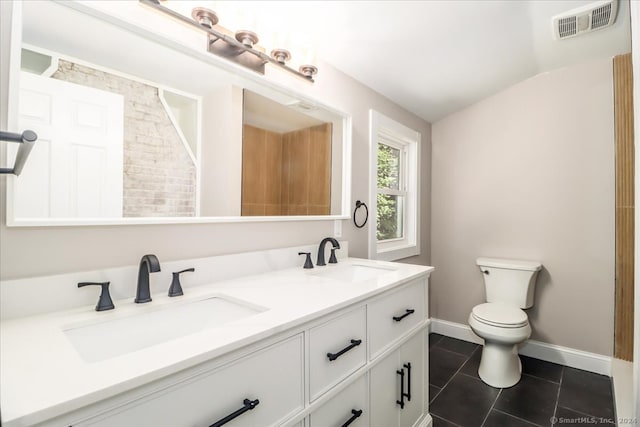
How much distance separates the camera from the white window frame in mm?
2203

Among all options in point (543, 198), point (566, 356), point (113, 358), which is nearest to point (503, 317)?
point (566, 356)

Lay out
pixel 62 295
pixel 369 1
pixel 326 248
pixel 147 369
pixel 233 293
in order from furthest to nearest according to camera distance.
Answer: pixel 326 248, pixel 369 1, pixel 233 293, pixel 62 295, pixel 147 369

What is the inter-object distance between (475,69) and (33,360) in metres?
2.66

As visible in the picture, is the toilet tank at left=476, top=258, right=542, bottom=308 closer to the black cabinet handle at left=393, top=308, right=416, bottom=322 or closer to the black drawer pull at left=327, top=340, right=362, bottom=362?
the black cabinet handle at left=393, top=308, right=416, bottom=322

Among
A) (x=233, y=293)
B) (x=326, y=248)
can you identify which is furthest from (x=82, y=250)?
(x=326, y=248)

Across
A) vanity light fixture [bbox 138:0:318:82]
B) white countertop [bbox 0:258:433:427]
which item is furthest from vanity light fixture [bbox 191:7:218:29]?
white countertop [bbox 0:258:433:427]

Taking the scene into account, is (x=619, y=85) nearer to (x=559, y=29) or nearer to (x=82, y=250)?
(x=559, y=29)

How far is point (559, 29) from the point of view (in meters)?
1.84

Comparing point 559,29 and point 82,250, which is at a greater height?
point 559,29

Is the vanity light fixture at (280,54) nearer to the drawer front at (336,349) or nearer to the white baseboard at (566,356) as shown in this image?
the drawer front at (336,349)

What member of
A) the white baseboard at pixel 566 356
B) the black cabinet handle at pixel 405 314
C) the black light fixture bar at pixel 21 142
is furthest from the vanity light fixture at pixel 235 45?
the white baseboard at pixel 566 356

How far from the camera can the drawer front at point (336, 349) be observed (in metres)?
0.90

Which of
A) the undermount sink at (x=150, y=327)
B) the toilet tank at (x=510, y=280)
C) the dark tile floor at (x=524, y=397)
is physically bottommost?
the dark tile floor at (x=524, y=397)

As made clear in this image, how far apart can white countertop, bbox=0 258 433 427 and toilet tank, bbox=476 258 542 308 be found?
1.77m
